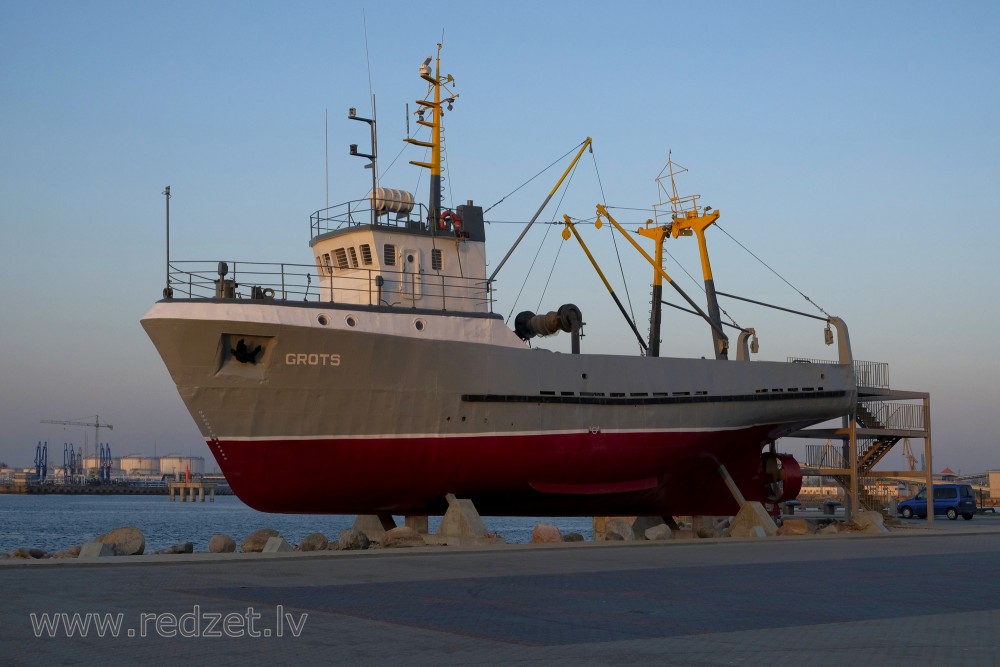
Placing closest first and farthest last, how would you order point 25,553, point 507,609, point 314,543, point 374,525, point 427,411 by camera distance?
point 507,609
point 25,553
point 427,411
point 314,543
point 374,525

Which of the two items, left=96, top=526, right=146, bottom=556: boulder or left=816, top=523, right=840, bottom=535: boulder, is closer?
left=96, top=526, right=146, bottom=556: boulder

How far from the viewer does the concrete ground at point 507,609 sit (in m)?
7.95

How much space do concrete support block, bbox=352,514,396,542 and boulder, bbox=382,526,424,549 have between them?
335 centimetres

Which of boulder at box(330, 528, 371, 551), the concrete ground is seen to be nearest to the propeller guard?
the concrete ground

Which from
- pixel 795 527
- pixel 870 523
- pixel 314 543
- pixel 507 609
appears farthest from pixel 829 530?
pixel 507 609

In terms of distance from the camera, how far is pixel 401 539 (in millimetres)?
20078

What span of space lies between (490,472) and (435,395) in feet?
6.52

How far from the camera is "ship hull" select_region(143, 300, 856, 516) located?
19.1 meters

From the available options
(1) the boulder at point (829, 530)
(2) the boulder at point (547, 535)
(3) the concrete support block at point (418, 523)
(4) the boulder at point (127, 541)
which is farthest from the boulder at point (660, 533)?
(4) the boulder at point (127, 541)

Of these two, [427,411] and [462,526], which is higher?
[427,411]

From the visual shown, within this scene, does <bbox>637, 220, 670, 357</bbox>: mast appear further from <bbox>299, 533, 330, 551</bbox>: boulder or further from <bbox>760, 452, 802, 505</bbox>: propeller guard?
<bbox>299, 533, 330, 551</bbox>: boulder

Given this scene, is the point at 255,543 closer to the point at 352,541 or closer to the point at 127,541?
the point at 352,541

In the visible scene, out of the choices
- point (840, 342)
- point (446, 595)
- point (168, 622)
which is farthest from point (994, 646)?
point (840, 342)

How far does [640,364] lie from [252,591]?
13049 mm
